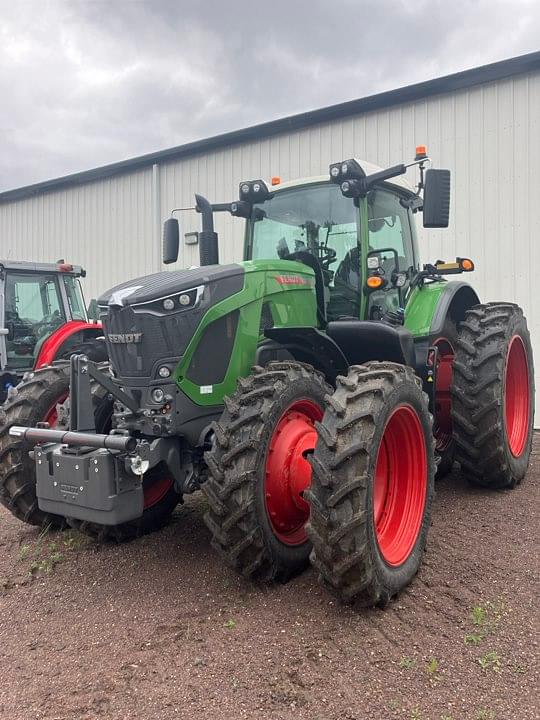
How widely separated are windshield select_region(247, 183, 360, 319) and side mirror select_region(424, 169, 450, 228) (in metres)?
0.51

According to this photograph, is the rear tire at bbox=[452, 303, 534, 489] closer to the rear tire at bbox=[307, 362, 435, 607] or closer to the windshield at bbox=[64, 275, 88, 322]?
the rear tire at bbox=[307, 362, 435, 607]

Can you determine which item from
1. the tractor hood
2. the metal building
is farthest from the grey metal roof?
the tractor hood

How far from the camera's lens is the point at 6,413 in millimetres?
4105

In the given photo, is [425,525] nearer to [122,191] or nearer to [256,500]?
[256,500]

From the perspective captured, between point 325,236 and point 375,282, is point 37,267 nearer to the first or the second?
point 325,236

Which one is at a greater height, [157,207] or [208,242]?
[157,207]

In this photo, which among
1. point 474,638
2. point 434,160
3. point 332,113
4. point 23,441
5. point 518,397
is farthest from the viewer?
point 332,113

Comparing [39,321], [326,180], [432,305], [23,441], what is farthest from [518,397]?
[39,321]

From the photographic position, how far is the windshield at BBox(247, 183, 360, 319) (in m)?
4.48

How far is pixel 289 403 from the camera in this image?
3.38m

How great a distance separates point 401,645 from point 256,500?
0.93 metres

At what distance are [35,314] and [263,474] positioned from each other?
661 cm

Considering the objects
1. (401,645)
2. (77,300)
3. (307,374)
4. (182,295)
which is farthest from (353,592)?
(77,300)

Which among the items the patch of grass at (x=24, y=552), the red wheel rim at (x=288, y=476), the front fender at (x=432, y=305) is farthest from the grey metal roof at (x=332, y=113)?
the patch of grass at (x=24, y=552)
